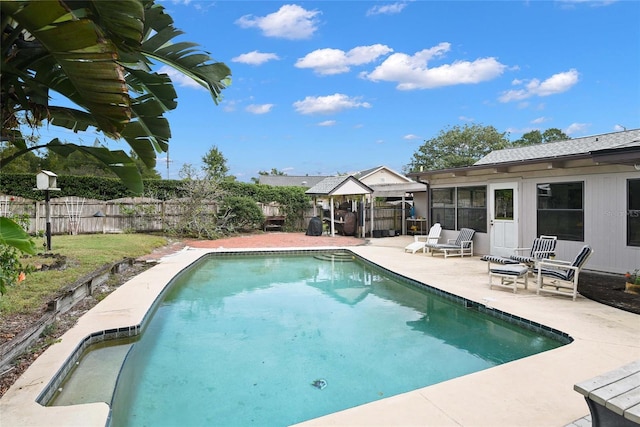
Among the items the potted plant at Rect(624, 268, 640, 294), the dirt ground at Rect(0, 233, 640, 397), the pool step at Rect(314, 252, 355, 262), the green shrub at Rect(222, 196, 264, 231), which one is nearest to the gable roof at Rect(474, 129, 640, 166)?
the dirt ground at Rect(0, 233, 640, 397)

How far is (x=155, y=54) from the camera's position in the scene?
3328 mm

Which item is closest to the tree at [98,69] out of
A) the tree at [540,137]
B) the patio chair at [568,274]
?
the patio chair at [568,274]

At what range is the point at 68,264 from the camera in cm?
802

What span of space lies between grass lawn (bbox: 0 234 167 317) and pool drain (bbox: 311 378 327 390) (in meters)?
4.01

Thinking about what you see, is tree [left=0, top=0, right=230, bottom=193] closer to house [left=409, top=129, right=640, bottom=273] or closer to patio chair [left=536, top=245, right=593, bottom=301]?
patio chair [left=536, top=245, right=593, bottom=301]

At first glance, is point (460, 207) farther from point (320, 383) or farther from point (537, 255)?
point (320, 383)

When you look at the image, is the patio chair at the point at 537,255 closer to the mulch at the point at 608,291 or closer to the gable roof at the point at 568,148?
the mulch at the point at 608,291

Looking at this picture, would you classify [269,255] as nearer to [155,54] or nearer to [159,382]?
[159,382]

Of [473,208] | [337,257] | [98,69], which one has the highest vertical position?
[98,69]

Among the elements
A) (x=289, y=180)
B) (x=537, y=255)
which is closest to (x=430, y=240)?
(x=537, y=255)

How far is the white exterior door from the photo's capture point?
10203mm

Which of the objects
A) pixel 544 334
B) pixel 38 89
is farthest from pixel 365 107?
pixel 38 89

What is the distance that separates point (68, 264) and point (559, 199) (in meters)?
11.8

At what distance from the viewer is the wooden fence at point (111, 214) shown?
569 inches
